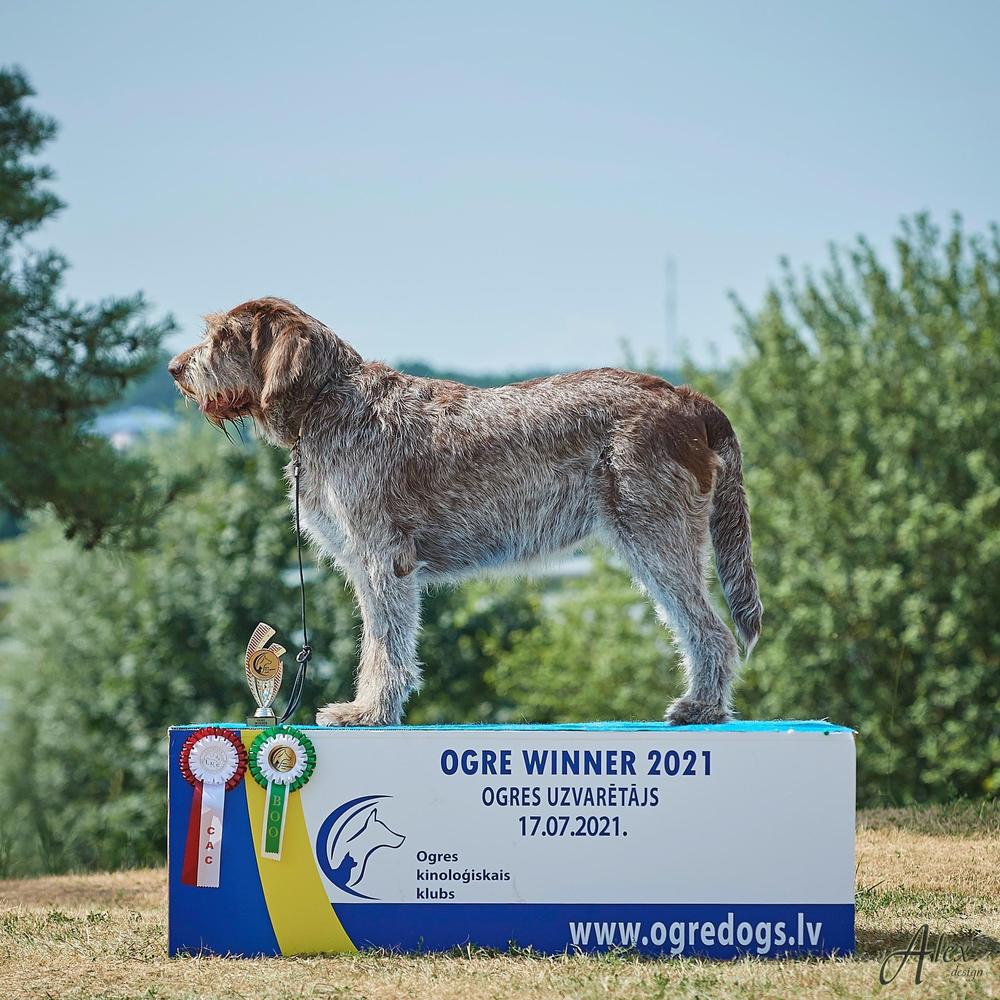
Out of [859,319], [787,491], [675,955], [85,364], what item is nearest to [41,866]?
[85,364]

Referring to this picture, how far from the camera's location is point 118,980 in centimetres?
457

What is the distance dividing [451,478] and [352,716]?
39.2 inches

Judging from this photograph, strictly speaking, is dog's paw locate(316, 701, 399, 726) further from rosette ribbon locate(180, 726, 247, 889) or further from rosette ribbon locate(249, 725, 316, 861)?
rosette ribbon locate(180, 726, 247, 889)

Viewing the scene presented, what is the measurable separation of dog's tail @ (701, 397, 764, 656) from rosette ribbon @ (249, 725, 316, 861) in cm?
184

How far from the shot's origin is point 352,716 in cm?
489

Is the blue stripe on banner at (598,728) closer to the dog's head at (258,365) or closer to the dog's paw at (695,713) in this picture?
the dog's paw at (695,713)

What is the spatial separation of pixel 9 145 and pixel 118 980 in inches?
280

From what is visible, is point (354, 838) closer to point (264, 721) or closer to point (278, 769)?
point (278, 769)

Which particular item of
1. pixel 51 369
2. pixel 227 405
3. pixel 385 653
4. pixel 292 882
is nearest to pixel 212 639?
pixel 51 369

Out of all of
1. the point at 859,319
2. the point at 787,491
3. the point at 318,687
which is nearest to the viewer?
the point at 318,687

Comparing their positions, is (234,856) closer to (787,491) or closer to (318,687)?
(318,687)

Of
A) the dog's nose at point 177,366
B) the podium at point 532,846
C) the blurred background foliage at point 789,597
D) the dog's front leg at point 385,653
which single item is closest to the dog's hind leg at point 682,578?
the podium at point 532,846

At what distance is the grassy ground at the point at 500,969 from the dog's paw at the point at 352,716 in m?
0.85

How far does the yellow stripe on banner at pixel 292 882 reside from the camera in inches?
185
